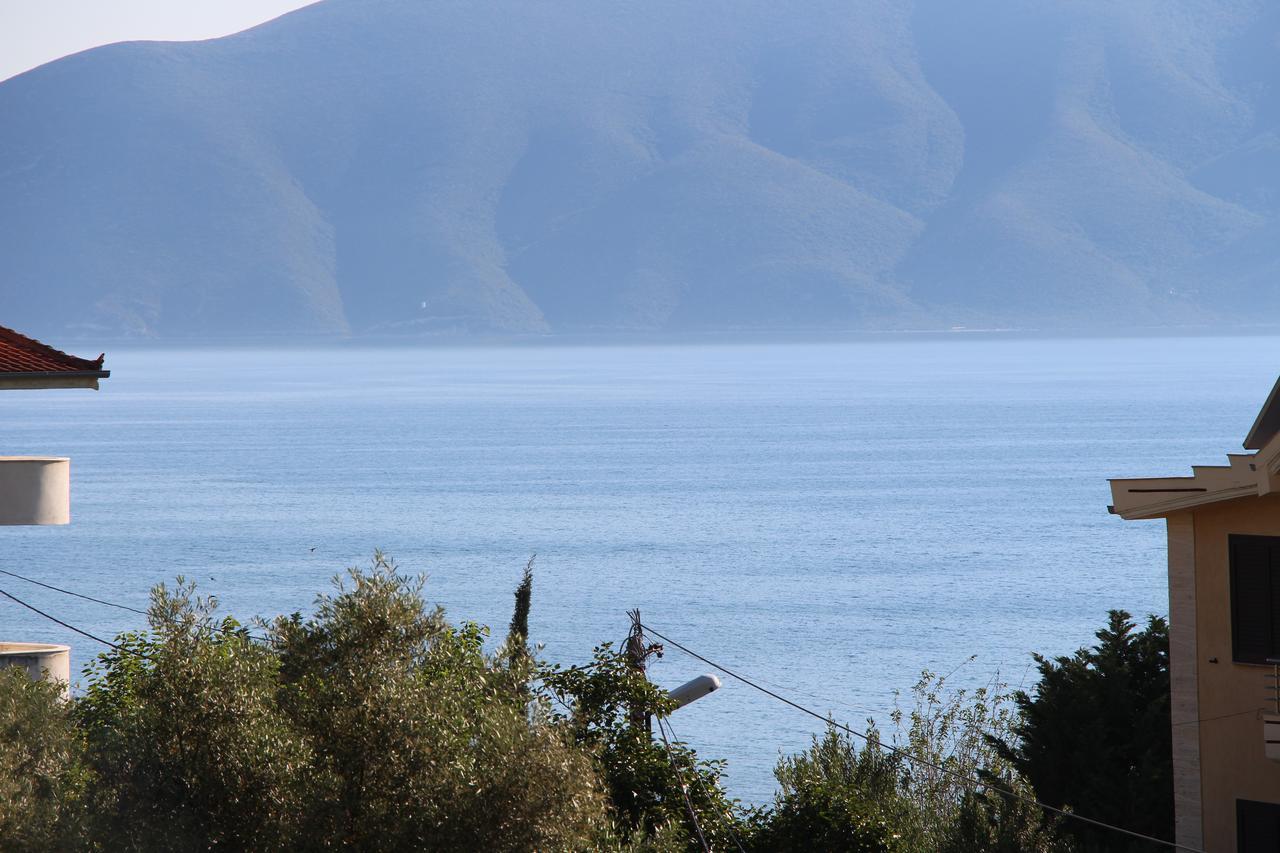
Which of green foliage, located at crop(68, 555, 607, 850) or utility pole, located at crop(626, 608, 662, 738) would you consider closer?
green foliage, located at crop(68, 555, 607, 850)

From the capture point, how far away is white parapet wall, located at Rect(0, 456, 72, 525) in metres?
17.2

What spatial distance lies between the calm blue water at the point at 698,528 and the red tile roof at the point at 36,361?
103 feet

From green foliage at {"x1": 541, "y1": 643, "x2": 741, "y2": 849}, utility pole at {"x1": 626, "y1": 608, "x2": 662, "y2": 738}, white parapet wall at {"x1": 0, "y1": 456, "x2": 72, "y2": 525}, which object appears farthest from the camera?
utility pole at {"x1": 626, "y1": 608, "x2": 662, "y2": 738}

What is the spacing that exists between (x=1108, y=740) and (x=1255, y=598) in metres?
5.49

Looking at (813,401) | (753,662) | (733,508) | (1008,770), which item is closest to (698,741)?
(753,662)

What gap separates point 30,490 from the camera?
1734cm

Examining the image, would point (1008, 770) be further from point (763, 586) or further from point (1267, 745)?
point (763, 586)

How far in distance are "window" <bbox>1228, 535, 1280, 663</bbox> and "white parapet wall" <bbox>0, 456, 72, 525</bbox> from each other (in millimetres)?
11398

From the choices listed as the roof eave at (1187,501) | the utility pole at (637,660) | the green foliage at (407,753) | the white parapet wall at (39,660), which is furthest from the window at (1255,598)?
the white parapet wall at (39,660)

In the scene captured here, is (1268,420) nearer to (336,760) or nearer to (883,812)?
(883,812)

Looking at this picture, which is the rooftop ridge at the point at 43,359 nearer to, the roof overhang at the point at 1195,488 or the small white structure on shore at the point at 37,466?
the small white structure on shore at the point at 37,466

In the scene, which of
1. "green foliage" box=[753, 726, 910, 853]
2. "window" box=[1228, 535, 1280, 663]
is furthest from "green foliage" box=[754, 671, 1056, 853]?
"window" box=[1228, 535, 1280, 663]

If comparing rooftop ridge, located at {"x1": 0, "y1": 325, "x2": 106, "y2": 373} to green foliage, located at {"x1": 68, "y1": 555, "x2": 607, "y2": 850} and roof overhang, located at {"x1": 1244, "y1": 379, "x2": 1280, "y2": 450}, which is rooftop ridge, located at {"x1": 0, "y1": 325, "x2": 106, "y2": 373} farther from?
roof overhang, located at {"x1": 1244, "y1": 379, "x2": 1280, "y2": 450}

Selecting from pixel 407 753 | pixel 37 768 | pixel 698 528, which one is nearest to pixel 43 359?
pixel 37 768
